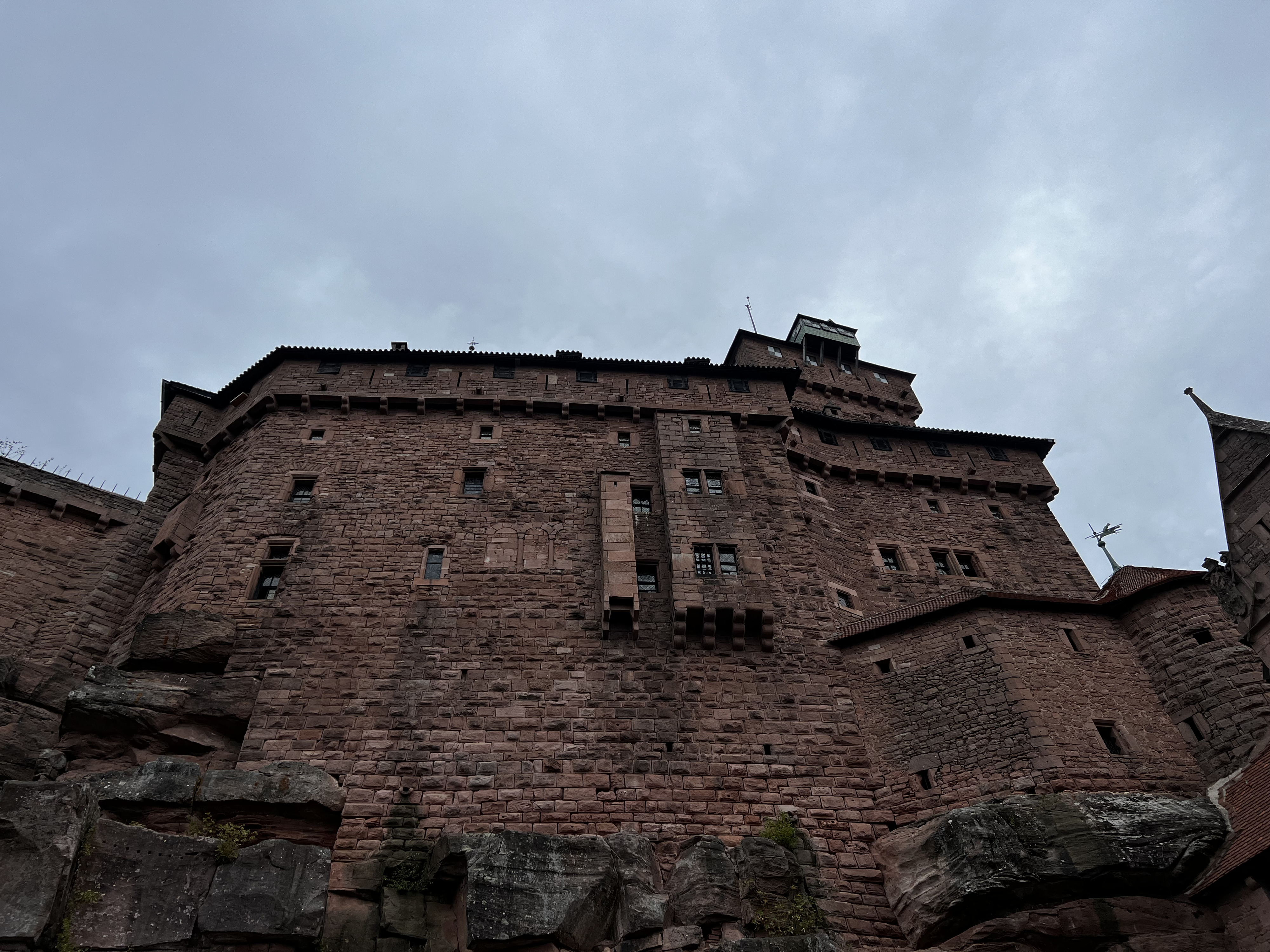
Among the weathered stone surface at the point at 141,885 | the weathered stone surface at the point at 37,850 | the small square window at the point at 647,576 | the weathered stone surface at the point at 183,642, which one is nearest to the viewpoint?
the weathered stone surface at the point at 37,850

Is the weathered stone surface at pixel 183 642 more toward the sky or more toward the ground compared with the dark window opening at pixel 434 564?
more toward the ground

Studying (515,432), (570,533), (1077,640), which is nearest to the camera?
(1077,640)

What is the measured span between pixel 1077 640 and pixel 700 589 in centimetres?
808

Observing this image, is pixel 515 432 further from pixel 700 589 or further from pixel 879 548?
pixel 879 548

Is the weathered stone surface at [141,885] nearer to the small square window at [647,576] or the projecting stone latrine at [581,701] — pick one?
the projecting stone latrine at [581,701]

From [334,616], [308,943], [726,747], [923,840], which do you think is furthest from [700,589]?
[308,943]

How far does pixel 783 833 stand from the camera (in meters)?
15.4

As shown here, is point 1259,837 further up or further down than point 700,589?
further down

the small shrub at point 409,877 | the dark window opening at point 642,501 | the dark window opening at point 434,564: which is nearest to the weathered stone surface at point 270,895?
the small shrub at point 409,877

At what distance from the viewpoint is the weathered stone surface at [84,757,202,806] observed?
1410 cm

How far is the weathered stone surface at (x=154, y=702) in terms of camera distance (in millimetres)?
15406

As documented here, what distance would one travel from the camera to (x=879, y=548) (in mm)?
24297

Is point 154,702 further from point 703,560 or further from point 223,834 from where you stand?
point 703,560

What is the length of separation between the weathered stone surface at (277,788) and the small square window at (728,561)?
30.2 feet
